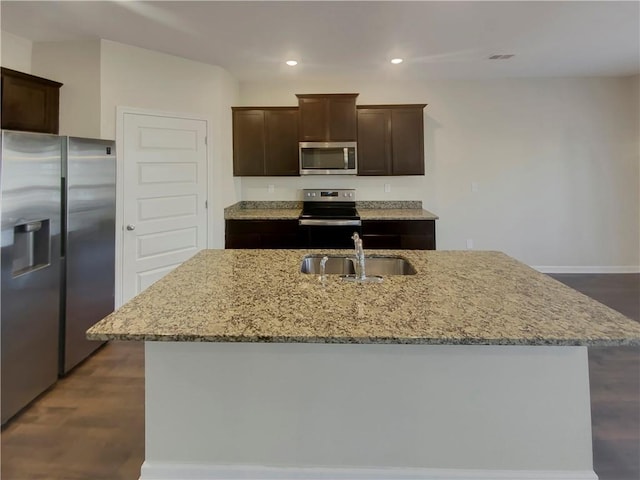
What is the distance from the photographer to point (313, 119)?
450 cm

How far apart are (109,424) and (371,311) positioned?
5.45ft

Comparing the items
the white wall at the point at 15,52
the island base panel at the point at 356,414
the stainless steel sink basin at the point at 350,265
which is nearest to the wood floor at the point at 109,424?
the island base panel at the point at 356,414

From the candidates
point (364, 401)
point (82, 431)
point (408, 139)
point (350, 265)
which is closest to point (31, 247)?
point (82, 431)

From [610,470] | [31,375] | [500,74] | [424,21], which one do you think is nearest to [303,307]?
[610,470]

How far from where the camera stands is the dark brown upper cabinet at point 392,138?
459cm

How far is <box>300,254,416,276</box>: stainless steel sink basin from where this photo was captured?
89.5 inches

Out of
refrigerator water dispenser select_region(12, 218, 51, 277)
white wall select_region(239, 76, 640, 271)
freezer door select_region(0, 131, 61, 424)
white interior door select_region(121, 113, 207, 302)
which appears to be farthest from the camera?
white wall select_region(239, 76, 640, 271)

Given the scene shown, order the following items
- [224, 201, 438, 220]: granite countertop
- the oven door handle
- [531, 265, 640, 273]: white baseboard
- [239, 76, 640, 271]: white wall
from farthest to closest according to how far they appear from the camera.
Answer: [531, 265, 640, 273]: white baseboard, [239, 76, 640, 271]: white wall, [224, 201, 438, 220]: granite countertop, the oven door handle

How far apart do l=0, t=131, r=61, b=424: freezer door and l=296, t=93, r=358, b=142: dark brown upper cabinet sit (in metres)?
2.67

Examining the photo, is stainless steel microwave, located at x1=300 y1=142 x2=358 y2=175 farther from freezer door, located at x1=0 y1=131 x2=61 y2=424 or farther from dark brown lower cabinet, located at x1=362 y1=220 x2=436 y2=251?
freezer door, located at x1=0 y1=131 x2=61 y2=424

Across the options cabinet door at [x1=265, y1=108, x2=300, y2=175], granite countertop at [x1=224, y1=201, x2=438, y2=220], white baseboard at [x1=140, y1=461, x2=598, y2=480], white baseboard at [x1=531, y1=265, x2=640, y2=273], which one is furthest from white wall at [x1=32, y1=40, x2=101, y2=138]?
white baseboard at [x1=531, y1=265, x2=640, y2=273]

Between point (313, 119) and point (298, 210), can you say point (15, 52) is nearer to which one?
point (313, 119)

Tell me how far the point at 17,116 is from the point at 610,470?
4.42 m

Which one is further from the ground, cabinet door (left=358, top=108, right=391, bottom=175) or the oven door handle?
cabinet door (left=358, top=108, right=391, bottom=175)
